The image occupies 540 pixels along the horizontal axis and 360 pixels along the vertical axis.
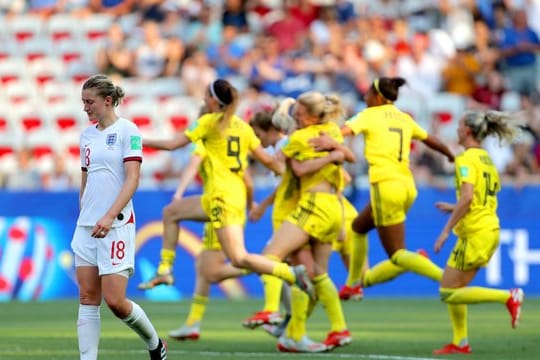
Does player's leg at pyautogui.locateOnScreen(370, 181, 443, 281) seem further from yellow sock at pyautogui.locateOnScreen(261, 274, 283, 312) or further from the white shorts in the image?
the white shorts

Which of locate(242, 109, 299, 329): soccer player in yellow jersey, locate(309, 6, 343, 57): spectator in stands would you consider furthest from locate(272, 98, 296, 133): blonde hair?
locate(309, 6, 343, 57): spectator in stands

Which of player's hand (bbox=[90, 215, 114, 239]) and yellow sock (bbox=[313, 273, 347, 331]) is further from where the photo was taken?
yellow sock (bbox=[313, 273, 347, 331])

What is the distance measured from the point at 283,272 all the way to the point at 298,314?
2.62 feet

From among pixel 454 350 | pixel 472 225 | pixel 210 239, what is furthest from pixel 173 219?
pixel 454 350

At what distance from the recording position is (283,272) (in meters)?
12.0

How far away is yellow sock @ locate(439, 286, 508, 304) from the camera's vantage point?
12320mm

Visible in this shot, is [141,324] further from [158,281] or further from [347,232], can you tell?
[347,232]

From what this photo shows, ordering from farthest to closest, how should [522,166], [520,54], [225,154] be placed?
[520,54]
[522,166]
[225,154]

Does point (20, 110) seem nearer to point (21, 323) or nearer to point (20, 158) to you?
point (20, 158)

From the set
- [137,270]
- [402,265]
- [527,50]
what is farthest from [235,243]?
[527,50]

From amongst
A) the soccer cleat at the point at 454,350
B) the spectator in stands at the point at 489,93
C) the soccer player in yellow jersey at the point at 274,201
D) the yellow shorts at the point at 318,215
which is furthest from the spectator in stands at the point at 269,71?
the soccer cleat at the point at 454,350

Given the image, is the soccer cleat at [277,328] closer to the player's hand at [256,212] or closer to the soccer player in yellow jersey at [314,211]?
the soccer player in yellow jersey at [314,211]

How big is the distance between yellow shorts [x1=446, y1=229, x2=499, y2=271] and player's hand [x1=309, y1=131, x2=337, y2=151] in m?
1.45

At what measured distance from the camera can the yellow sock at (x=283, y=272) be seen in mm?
12023
